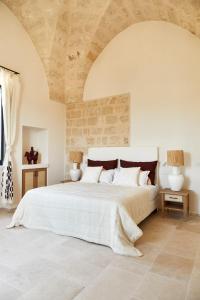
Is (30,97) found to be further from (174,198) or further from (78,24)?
(174,198)

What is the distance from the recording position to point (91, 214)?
8.57 ft

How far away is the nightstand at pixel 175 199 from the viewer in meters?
3.51

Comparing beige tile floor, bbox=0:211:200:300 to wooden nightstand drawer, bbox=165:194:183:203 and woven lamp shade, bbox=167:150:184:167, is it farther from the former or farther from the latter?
woven lamp shade, bbox=167:150:184:167

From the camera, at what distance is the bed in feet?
7.98

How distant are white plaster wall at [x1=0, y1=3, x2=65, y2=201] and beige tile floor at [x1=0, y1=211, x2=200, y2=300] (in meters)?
2.18

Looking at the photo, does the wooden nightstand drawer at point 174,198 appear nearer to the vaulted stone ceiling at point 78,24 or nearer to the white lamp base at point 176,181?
the white lamp base at point 176,181

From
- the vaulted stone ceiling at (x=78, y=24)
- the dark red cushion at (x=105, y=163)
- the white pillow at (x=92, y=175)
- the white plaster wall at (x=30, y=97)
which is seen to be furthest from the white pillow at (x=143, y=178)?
the vaulted stone ceiling at (x=78, y=24)

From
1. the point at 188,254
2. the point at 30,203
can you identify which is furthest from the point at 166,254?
the point at 30,203

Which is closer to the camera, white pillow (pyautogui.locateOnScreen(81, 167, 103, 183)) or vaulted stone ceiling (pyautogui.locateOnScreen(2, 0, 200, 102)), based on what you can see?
vaulted stone ceiling (pyautogui.locateOnScreen(2, 0, 200, 102))

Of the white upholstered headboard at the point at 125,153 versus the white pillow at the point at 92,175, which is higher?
the white upholstered headboard at the point at 125,153

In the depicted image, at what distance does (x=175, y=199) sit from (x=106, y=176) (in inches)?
51.7

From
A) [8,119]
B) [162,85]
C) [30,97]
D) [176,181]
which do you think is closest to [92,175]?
[176,181]

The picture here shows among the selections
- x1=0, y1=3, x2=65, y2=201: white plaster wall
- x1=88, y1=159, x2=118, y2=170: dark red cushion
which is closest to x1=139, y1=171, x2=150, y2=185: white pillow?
x1=88, y1=159, x2=118, y2=170: dark red cushion

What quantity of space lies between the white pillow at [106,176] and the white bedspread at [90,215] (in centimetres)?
92
